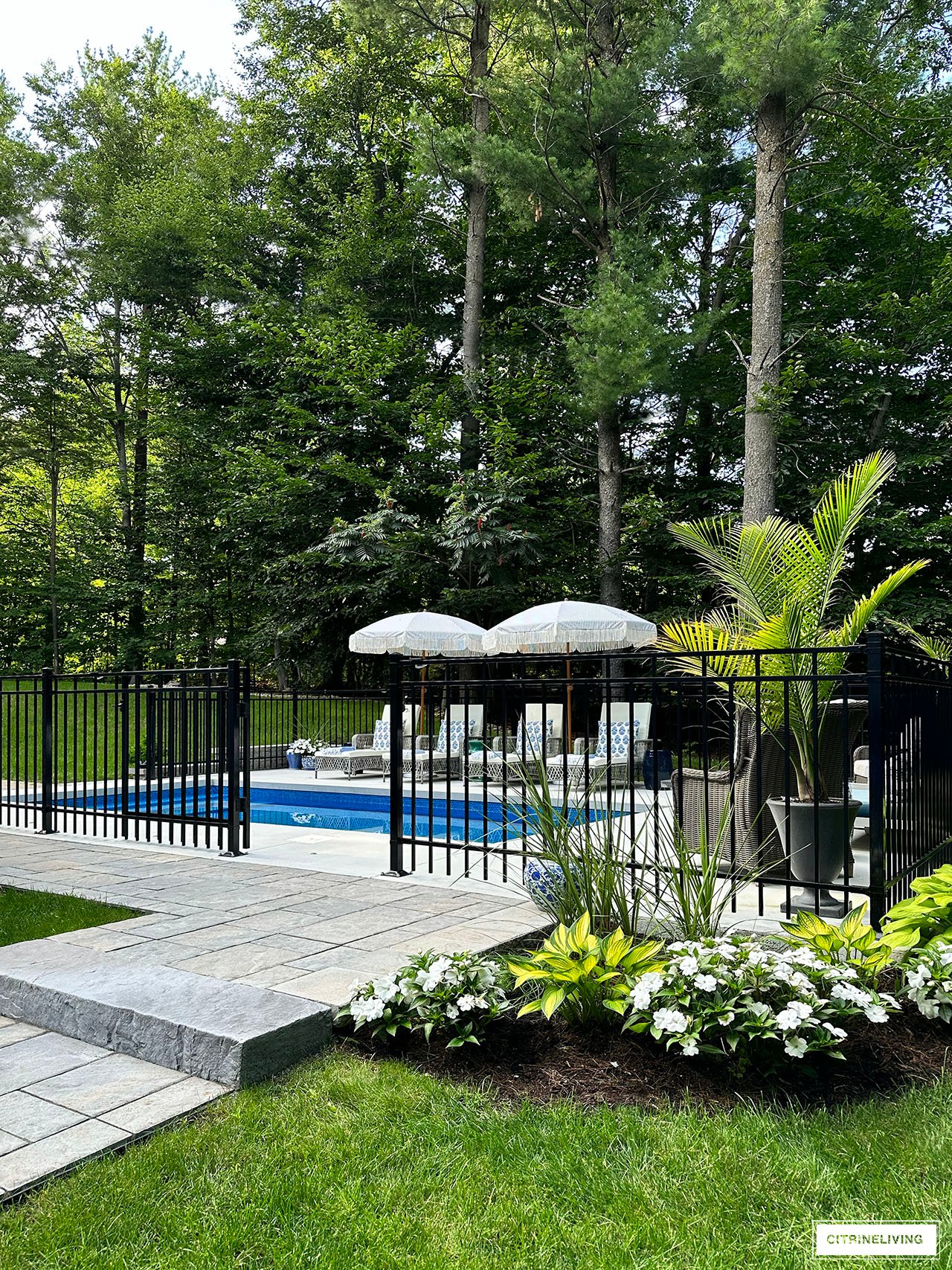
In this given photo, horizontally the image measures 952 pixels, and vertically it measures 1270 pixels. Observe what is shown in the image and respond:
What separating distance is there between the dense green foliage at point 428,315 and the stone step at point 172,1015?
1040 cm

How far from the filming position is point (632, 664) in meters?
13.3

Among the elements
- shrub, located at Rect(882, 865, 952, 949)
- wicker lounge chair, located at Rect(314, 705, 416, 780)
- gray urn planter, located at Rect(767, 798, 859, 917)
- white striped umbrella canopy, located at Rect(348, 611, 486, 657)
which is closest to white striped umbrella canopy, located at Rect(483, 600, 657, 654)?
white striped umbrella canopy, located at Rect(348, 611, 486, 657)

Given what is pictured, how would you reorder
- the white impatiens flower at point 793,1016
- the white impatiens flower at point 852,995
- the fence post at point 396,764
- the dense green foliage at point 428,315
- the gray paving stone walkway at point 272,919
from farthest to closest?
the dense green foliage at point 428,315 < the fence post at point 396,764 < the gray paving stone walkway at point 272,919 < the white impatiens flower at point 852,995 < the white impatiens flower at point 793,1016

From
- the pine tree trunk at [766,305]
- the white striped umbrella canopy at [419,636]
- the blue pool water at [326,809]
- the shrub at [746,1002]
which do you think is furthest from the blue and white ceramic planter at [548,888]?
the pine tree trunk at [766,305]

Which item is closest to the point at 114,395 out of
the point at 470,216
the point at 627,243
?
the point at 470,216

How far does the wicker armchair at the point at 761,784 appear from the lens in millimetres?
4785

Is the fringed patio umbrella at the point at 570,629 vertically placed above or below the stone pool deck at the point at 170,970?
above

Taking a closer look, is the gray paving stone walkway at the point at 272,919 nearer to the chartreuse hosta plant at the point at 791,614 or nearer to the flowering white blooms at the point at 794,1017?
the flowering white blooms at the point at 794,1017

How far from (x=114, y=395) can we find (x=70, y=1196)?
2260 centimetres

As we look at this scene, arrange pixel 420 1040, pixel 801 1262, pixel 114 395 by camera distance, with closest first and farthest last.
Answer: pixel 801 1262 → pixel 420 1040 → pixel 114 395

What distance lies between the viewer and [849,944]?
304 centimetres

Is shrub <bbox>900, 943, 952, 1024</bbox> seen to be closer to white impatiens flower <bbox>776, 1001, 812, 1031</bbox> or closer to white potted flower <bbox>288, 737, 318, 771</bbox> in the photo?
white impatiens flower <bbox>776, 1001, 812, 1031</bbox>

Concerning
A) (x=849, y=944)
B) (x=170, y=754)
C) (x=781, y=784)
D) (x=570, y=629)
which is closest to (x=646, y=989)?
(x=849, y=944)

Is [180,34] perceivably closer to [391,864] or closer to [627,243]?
[627,243]
